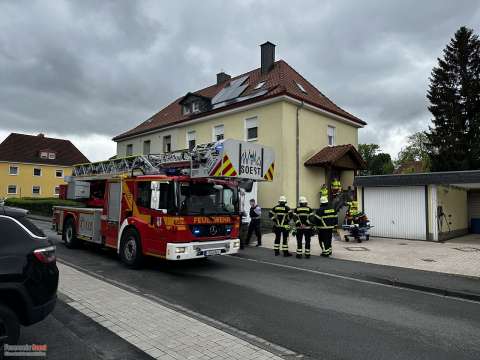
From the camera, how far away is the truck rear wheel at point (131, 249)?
903cm

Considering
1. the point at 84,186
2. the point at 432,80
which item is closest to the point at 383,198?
the point at 84,186

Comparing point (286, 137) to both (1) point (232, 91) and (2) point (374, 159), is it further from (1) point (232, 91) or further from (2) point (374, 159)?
(2) point (374, 159)

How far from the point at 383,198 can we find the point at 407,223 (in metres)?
1.48

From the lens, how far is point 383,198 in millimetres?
16516

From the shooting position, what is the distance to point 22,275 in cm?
377

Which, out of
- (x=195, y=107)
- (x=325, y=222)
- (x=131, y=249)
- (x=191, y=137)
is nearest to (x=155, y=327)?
(x=131, y=249)

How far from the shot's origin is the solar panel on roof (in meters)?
23.1

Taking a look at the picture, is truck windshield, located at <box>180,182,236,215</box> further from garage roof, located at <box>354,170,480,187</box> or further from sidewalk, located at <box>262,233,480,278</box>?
garage roof, located at <box>354,170,480,187</box>

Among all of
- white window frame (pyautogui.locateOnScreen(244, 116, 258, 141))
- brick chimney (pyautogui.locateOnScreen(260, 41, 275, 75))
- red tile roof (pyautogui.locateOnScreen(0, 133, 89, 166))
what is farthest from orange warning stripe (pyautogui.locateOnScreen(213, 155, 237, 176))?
red tile roof (pyautogui.locateOnScreen(0, 133, 89, 166))

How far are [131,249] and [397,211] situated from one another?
11.8 m

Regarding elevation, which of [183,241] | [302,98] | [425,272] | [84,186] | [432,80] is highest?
[432,80]

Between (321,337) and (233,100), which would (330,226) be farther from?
(233,100)

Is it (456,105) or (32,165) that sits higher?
(456,105)

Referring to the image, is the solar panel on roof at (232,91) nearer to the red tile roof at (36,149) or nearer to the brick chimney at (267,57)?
the brick chimney at (267,57)
